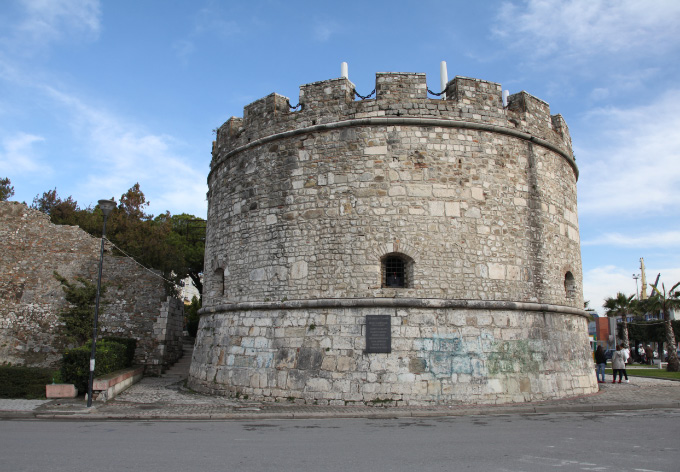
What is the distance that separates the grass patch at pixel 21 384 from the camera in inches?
415

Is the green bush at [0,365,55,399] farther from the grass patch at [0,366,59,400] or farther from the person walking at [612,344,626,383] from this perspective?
the person walking at [612,344,626,383]

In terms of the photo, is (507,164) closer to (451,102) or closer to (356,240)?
(451,102)

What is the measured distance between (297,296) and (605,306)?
88.0 feet

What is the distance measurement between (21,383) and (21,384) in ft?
0.08

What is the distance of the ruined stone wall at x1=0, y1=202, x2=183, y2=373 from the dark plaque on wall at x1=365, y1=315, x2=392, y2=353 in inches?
342

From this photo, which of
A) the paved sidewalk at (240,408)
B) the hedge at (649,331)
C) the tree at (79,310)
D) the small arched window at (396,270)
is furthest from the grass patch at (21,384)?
the hedge at (649,331)

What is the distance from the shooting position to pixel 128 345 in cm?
1457

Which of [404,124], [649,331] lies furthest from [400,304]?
[649,331]

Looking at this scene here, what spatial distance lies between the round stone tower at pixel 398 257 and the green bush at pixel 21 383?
11.5 ft

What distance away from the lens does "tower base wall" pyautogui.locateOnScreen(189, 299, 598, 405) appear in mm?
9133

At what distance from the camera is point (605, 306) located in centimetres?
3019

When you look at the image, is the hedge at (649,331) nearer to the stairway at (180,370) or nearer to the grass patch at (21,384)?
the stairway at (180,370)

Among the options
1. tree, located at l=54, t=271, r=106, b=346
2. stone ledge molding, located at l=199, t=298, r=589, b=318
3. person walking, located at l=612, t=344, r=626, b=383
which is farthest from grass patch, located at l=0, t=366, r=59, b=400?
person walking, located at l=612, t=344, r=626, b=383

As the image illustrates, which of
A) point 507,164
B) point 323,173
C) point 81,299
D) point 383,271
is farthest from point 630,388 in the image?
point 81,299
